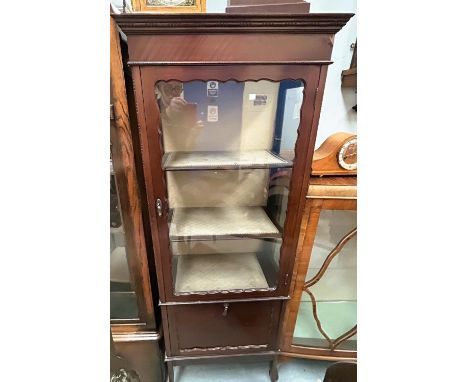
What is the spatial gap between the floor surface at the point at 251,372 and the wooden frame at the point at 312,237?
0.14 m

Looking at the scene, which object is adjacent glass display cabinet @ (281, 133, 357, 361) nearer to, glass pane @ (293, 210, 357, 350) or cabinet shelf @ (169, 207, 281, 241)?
glass pane @ (293, 210, 357, 350)

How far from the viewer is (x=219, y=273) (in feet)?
3.36

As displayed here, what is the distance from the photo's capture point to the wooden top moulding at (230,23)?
607 mm

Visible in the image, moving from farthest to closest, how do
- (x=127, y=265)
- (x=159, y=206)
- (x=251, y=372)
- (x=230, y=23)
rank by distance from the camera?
1. (x=251, y=372)
2. (x=127, y=265)
3. (x=159, y=206)
4. (x=230, y=23)

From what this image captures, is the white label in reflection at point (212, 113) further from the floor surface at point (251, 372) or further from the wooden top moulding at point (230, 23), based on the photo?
the floor surface at point (251, 372)

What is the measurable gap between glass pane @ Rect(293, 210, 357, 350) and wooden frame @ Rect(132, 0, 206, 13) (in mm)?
763

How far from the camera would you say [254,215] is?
1031mm

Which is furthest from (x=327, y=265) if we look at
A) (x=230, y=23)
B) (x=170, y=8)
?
(x=170, y=8)

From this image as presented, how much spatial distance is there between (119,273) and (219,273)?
37 cm

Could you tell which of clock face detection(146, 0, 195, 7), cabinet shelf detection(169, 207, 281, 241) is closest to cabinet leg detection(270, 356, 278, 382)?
cabinet shelf detection(169, 207, 281, 241)

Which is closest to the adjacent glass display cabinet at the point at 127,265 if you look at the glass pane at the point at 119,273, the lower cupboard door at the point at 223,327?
the glass pane at the point at 119,273

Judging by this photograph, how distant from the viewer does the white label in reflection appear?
880 millimetres

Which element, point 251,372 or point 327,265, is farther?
Answer: point 251,372

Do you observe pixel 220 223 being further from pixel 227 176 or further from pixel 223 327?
pixel 223 327
